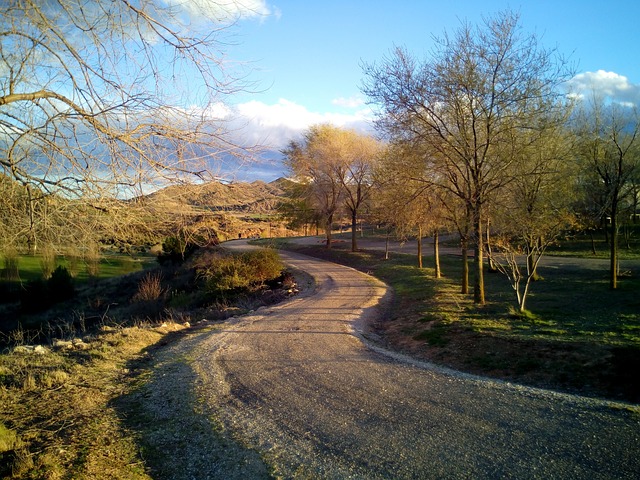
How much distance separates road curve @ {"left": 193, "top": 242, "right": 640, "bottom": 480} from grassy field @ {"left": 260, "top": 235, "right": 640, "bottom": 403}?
104 centimetres

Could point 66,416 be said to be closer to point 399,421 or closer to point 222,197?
point 222,197

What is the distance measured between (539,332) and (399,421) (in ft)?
19.0

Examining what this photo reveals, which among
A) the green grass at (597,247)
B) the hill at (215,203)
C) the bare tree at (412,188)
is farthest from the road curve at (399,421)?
the green grass at (597,247)

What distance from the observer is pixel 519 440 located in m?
4.82

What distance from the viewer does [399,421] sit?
5.48 meters

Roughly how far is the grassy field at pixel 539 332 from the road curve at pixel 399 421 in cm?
104

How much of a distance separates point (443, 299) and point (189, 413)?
11.5 m

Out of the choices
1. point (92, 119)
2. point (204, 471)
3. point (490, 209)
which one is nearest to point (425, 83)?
point (490, 209)

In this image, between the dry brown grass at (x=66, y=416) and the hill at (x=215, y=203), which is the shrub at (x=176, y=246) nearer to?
A: the hill at (x=215, y=203)

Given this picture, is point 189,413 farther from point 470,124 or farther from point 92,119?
point 470,124

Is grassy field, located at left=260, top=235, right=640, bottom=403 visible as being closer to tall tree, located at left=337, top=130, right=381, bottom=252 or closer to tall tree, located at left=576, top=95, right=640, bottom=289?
tall tree, located at left=576, top=95, right=640, bottom=289

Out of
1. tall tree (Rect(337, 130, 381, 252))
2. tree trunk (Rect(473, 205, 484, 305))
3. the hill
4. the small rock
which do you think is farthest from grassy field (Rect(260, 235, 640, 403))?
tall tree (Rect(337, 130, 381, 252))

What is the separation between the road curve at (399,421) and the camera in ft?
14.2

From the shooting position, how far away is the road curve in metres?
4.32
